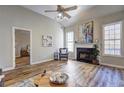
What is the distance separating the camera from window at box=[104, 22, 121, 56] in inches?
195

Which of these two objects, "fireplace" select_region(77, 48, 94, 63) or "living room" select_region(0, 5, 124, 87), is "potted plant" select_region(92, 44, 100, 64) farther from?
"fireplace" select_region(77, 48, 94, 63)

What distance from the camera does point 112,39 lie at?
521 cm

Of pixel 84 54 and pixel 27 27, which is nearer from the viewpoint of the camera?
pixel 27 27

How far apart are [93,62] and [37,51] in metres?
2.90

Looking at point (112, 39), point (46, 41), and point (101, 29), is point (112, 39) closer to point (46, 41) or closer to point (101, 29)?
point (101, 29)

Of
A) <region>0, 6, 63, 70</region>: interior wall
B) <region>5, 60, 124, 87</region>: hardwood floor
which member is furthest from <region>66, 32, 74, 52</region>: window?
<region>5, 60, 124, 87</region>: hardwood floor

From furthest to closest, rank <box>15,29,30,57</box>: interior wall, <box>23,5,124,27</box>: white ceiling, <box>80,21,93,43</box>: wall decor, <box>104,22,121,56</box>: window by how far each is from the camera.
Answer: <box>15,29,30,57</box>: interior wall
<box>80,21,93,43</box>: wall decor
<box>104,22,121,56</box>: window
<box>23,5,124,27</box>: white ceiling

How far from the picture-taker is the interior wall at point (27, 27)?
4129 mm

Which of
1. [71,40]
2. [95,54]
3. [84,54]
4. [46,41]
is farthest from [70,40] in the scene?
[95,54]

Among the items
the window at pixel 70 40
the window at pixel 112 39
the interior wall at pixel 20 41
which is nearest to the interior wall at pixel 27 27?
the window at pixel 70 40

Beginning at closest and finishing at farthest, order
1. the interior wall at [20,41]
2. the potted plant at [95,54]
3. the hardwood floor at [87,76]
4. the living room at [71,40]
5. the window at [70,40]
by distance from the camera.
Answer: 1. the hardwood floor at [87,76]
2. the living room at [71,40]
3. the potted plant at [95,54]
4. the window at [70,40]
5. the interior wall at [20,41]

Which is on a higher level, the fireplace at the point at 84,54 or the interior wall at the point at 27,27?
the interior wall at the point at 27,27

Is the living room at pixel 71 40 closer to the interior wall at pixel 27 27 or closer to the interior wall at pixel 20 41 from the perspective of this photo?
the interior wall at pixel 27 27

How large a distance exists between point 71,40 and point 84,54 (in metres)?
1.60
